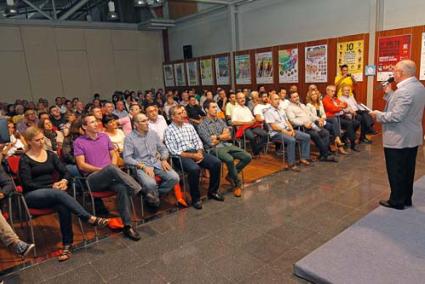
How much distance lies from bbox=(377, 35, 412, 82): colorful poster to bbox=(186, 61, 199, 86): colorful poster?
585 cm

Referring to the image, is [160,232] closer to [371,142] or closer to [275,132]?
[275,132]

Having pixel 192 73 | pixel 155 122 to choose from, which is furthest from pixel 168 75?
pixel 155 122

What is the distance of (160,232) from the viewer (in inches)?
122

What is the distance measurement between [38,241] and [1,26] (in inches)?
341

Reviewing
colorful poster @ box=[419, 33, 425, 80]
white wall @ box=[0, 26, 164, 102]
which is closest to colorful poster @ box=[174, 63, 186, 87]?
white wall @ box=[0, 26, 164, 102]

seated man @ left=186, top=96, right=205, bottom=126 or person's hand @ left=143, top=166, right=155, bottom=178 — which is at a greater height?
seated man @ left=186, top=96, right=205, bottom=126

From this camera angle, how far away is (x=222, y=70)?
9.77m

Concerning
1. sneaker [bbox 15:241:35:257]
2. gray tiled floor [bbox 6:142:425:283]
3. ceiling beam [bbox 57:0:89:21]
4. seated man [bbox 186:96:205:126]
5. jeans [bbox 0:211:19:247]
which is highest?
ceiling beam [bbox 57:0:89:21]

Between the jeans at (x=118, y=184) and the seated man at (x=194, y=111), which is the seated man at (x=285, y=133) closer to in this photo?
the seated man at (x=194, y=111)

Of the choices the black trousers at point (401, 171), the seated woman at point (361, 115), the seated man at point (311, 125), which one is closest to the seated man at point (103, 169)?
the black trousers at point (401, 171)

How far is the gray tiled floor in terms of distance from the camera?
2441mm

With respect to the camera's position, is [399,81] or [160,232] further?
[160,232]

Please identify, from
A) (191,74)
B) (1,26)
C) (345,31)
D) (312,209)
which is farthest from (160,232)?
(1,26)

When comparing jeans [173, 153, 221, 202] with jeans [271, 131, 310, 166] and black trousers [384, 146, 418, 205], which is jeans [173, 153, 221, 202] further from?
black trousers [384, 146, 418, 205]
